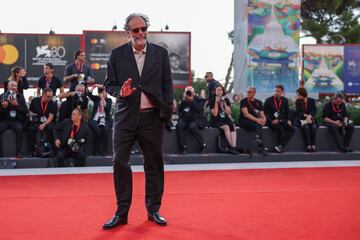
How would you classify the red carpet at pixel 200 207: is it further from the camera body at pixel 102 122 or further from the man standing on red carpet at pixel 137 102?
the camera body at pixel 102 122

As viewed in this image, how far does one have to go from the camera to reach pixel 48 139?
10.0 m

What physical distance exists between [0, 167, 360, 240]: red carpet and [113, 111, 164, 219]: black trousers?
20cm

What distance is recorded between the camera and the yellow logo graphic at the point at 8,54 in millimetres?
25172

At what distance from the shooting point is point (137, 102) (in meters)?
4.55

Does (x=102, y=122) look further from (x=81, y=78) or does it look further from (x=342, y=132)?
(x=342, y=132)

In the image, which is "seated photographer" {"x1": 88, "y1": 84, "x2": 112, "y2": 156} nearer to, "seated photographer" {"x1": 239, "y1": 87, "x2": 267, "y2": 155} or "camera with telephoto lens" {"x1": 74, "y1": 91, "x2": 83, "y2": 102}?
"camera with telephoto lens" {"x1": 74, "y1": 91, "x2": 83, "y2": 102}

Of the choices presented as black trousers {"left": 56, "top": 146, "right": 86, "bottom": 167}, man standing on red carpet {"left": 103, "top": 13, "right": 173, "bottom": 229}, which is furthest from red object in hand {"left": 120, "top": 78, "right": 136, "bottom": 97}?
black trousers {"left": 56, "top": 146, "right": 86, "bottom": 167}

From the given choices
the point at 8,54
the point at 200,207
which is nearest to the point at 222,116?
the point at 200,207

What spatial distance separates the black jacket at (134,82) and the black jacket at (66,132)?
199 inches

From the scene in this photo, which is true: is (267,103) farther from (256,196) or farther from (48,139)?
(256,196)

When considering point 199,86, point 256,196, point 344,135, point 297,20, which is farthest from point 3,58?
point 199,86

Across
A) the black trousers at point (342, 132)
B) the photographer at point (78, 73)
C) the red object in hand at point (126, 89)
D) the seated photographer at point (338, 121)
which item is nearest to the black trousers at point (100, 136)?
the photographer at point (78, 73)

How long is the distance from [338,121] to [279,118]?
1.36 meters

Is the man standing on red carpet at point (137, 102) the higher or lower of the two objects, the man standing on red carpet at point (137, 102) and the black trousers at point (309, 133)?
the higher
